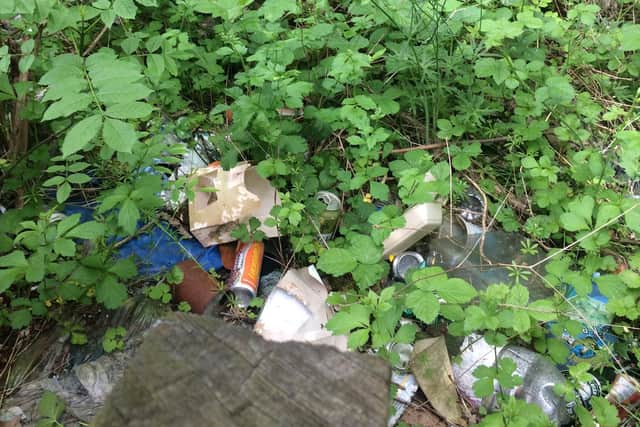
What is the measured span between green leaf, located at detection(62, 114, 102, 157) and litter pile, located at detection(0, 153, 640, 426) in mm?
762

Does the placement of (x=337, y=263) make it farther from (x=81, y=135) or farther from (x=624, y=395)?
(x=624, y=395)

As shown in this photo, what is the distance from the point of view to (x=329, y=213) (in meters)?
2.28

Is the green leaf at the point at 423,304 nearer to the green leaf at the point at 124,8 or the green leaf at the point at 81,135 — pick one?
the green leaf at the point at 81,135

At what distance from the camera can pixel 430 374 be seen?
5.99 feet

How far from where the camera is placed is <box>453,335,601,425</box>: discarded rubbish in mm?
1736

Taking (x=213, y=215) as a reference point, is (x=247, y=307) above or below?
below

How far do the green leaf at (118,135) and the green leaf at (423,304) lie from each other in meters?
0.92

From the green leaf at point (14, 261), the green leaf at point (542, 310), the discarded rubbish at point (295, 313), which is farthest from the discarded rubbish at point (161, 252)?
the green leaf at point (542, 310)

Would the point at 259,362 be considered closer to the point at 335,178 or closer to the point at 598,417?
the point at 598,417

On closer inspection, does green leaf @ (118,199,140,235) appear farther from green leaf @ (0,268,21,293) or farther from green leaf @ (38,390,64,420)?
green leaf @ (38,390,64,420)

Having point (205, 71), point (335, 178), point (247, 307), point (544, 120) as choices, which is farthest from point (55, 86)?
point (544, 120)

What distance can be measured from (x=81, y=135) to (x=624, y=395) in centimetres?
197

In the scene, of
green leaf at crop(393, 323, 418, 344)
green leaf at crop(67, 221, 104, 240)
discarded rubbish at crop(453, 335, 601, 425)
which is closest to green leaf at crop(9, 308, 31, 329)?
green leaf at crop(67, 221, 104, 240)

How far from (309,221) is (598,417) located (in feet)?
4.18
